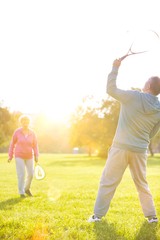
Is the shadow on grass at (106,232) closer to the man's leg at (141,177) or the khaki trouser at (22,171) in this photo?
the man's leg at (141,177)

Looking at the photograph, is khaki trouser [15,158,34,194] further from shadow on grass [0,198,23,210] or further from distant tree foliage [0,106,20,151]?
distant tree foliage [0,106,20,151]

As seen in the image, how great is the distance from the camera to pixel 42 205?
32.8 feet

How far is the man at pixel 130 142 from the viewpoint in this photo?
23.2 feet

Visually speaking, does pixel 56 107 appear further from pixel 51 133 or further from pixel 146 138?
pixel 146 138

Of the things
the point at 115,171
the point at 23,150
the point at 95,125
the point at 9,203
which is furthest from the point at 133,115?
the point at 95,125

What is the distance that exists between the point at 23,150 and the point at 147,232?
6365 mm

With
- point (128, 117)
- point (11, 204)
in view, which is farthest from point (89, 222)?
point (11, 204)

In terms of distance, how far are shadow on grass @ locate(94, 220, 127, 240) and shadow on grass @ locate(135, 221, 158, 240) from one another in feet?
1.05

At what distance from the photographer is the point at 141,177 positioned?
7.24 m

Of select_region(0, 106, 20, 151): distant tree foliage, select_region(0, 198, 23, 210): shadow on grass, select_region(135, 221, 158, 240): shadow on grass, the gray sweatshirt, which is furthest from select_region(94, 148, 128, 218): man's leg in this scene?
select_region(0, 106, 20, 151): distant tree foliage

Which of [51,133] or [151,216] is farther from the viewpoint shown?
[51,133]

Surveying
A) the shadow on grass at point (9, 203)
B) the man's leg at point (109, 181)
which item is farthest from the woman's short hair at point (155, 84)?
the shadow on grass at point (9, 203)

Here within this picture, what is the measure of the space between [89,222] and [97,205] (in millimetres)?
341

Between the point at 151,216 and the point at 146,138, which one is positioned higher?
the point at 146,138
